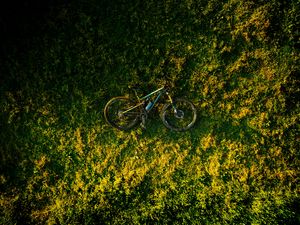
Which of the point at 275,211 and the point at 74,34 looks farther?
the point at 74,34

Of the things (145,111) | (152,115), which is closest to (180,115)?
(152,115)

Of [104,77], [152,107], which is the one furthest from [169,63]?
[104,77]

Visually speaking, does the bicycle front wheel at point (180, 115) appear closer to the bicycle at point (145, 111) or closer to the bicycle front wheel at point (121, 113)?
the bicycle at point (145, 111)

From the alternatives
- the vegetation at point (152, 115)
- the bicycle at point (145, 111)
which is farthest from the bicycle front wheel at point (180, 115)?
the vegetation at point (152, 115)

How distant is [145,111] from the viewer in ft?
19.4

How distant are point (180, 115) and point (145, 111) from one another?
939mm

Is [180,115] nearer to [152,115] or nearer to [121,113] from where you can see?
[152,115]

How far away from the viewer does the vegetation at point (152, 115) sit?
605 centimetres

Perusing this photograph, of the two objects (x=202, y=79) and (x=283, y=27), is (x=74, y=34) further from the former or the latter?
(x=283, y=27)

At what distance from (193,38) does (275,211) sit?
4.91 m

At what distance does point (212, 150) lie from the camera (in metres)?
6.28

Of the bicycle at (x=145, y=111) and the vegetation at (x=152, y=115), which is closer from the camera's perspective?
the bicycle at (x=145, y=111)

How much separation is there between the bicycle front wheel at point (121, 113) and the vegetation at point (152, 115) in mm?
281

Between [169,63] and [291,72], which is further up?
[169,63]
